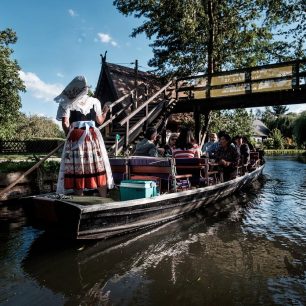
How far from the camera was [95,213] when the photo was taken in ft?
15.8

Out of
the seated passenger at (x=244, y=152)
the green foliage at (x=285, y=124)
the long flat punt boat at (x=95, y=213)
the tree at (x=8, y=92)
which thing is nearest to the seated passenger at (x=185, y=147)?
the long flat punt boat at (x=95, y=213)

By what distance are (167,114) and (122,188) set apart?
907cm

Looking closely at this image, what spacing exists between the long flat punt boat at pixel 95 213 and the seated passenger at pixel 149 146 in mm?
1136

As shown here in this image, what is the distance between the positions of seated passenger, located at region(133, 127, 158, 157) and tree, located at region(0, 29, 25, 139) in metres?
15.7

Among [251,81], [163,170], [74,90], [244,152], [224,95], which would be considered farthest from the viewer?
[224,95]

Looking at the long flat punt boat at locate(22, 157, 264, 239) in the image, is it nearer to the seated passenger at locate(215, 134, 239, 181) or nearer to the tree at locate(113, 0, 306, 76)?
the seated passenger at locate(215, 134, 239, 181)

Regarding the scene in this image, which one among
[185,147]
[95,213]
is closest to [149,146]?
[185,147]

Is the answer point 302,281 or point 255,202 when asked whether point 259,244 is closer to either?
point 302,281

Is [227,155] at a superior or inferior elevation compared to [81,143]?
inferior

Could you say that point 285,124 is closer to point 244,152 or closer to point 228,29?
point 228,29

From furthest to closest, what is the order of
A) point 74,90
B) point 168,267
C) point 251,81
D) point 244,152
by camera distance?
point 251,81, point 244,152, point 74,90, point 168,267

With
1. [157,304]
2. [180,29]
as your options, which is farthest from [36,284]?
[180,29]

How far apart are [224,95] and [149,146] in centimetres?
809

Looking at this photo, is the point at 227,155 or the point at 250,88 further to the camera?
the point at 250,88
